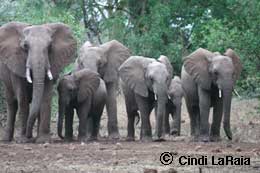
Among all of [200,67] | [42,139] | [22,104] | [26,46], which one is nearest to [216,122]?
[200,67]

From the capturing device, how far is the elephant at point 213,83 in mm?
20875

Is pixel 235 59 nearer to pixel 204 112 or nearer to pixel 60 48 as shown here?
pixel 204 112

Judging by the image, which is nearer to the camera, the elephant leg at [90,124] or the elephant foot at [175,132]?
the elephant leg at [90,124]

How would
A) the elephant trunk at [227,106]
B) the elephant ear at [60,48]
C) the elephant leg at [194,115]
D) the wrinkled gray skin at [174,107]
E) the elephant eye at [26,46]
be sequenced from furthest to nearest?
1. the wrinkled gray skin at [174,107]
2. the elephant leg at [194,115]
3. the elephant trunk at [227,106]
4. the elephant ear at [60,48]
5. the elephant eye at [26,46]

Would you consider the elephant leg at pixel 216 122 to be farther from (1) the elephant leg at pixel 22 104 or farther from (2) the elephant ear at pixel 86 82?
(1) the elephant leg at pixel 22 104

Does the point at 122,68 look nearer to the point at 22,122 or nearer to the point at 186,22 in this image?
the point at 22,122

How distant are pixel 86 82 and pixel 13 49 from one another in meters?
2.22

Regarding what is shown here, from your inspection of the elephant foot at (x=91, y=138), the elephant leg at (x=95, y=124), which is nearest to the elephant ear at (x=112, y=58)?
the elephant leg at (x=95, y=124)

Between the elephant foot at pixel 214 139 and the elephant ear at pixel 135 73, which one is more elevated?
the elephant ear at pixel 135 73

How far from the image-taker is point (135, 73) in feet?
71.6

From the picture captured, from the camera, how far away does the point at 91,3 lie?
36.0 meters

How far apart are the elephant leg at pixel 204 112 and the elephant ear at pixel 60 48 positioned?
315cm

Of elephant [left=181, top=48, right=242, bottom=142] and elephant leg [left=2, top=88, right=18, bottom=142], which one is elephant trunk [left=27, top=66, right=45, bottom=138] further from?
elephant [left=181, top=48, right=242, bottom=142]

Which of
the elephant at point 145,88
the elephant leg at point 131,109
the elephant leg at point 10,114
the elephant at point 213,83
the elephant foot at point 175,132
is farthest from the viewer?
the elephant foot at point 175,132
